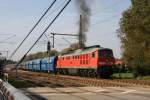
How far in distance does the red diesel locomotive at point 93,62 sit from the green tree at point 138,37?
171 inches

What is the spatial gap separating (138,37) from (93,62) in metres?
8.01

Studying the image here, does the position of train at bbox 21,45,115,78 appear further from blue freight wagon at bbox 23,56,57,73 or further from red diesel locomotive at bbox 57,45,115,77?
blue freight wagon at bbox 23,56,57,73

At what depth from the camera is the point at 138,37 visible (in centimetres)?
5344

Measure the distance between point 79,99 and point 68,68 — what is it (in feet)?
122

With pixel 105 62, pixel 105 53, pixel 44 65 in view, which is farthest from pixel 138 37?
pixel 44 65

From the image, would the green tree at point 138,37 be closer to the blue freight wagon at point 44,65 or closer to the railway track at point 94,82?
the railway track at point 94,82

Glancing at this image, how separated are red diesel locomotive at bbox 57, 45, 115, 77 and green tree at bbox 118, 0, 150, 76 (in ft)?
14.2

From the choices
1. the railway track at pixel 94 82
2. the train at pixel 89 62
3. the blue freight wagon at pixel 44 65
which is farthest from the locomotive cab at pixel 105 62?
the blue freight wagon at pixel 44 65

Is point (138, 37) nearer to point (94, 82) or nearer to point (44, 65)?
point (94, 82)

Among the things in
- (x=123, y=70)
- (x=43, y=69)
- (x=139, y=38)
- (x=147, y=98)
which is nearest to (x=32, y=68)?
(x=43, y=69)

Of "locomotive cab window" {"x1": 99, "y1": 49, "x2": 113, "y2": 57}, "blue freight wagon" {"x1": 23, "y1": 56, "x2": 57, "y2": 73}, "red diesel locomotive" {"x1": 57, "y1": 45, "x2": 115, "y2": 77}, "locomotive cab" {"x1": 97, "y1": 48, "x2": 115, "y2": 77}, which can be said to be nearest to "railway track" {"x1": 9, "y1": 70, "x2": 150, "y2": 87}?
"locomotive cab" {"x1": 97, "y1": 48, "x2": 115, "y2": 77}

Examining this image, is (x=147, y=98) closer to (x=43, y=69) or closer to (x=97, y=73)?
(x=97, y=73)

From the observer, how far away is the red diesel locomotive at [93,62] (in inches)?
1877

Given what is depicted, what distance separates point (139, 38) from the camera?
5322 centimetres
